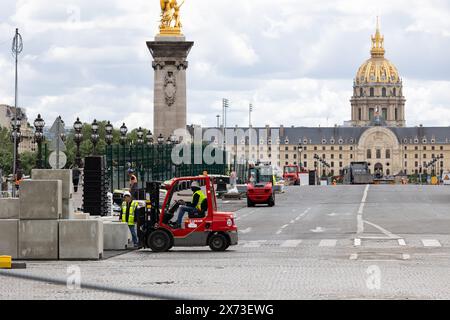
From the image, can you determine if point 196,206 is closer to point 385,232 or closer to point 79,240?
point 79,240

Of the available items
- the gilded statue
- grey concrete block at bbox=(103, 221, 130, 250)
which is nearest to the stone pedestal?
the gilded statue

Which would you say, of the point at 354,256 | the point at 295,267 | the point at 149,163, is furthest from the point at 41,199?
the point at 149,163

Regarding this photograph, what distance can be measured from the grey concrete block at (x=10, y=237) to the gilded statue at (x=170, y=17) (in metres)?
77.6

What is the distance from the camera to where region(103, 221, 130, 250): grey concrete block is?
3512 centimetres

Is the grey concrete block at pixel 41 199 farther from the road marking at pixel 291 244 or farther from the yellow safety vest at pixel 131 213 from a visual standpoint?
the road marking at pixel 291 244

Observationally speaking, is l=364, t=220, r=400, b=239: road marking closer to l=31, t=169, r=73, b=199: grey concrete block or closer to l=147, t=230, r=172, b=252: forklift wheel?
l=147, t=230, r=172, b=252: forklift wheel

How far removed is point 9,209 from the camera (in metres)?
31.4

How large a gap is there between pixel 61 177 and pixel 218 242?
457 centimetres

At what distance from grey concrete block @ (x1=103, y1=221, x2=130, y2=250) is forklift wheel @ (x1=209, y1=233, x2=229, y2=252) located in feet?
8.65

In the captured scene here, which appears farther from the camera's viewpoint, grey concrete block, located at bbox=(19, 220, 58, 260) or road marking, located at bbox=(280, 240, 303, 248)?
road marking, located at bbox=(280, 240, 303, 248)

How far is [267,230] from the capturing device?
147ft

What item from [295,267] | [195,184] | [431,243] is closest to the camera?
[295,267]

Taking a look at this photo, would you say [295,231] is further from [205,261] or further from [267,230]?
[205,261]

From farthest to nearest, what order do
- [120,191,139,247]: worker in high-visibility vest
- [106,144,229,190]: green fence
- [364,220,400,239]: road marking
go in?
[106,144,229,190]: green fence < [364,220,400,239]: road marking < [120,191,139,247]: worker in high-visibility vest
